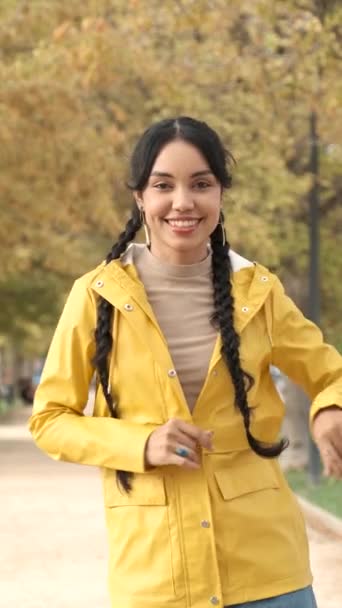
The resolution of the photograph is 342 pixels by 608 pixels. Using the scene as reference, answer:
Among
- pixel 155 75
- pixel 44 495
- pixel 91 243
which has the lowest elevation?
pixel 44 495

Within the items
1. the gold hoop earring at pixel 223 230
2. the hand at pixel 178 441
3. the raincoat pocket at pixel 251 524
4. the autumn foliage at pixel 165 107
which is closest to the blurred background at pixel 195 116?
the autumn foliage at pixel 165 107

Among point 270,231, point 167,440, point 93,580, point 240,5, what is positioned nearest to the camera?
point 167,440

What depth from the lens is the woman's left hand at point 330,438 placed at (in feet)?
11.8

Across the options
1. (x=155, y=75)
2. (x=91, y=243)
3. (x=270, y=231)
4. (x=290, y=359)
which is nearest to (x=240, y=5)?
(x=155, y=75)

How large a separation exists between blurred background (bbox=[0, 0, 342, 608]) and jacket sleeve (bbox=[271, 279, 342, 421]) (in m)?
9.60

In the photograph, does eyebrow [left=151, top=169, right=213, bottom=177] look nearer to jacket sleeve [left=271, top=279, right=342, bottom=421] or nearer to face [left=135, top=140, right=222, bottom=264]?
face [left=135, top=140, right=222, bottom=264]

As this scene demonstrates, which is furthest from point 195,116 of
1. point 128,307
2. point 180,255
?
point 128,307

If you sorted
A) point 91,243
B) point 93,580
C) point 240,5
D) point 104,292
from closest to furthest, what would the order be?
point 104,292, point 93,580, point 240,5, point 91,243

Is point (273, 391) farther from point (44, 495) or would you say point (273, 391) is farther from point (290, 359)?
point (44, 495)

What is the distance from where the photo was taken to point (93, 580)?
442 inches

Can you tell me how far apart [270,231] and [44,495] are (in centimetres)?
504

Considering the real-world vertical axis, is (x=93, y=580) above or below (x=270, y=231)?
below

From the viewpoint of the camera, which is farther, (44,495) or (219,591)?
(44,495)

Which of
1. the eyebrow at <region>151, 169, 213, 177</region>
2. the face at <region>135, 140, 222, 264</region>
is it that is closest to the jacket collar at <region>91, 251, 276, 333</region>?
the face at <region>135, 140, 222, 264</region>
